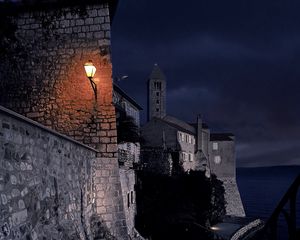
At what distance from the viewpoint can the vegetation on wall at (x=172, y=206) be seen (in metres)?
27.7

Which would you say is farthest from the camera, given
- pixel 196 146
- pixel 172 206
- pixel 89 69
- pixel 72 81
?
pixel 196 146

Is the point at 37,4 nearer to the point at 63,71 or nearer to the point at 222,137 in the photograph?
the point at 63,71

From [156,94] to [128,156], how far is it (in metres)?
54.3

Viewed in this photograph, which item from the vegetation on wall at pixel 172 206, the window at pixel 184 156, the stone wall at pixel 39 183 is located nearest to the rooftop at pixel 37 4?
the stone wall at pixel 39 183

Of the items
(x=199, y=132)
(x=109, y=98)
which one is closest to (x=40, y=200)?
(x=109, y=98)

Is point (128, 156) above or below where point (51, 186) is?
above

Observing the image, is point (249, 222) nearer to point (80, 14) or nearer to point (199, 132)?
point (199, 132)

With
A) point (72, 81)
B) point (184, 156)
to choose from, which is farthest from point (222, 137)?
point (72, 81)

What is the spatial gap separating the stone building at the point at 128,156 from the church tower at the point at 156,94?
20.0 meters

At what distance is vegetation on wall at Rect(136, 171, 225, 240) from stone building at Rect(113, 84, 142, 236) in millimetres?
2294

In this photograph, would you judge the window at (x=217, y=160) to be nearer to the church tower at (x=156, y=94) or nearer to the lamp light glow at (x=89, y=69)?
the church tower at (x=156, y=94)

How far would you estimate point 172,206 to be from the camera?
1196 inches

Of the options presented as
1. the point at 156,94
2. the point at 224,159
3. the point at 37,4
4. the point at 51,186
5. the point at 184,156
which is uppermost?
the point at 156,94

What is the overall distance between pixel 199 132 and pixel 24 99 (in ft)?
185
